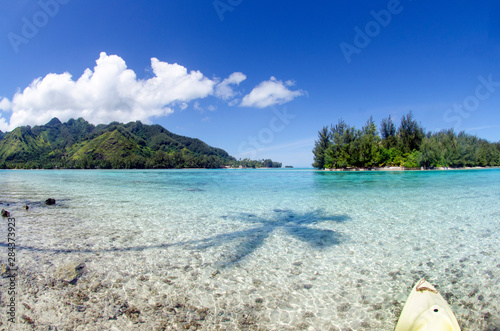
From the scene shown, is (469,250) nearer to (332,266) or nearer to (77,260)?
(332,266)

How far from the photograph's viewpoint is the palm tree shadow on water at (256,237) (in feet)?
21.3

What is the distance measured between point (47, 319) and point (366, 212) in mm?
12356

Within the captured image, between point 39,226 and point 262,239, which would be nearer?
point 262,239

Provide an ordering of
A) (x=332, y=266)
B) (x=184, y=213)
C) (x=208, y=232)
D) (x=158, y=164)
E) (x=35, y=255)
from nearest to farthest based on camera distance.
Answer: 1. (x=332, y=266)
2. (x=35, y=255)
3. (x=208, y=232)
4. (x=184, y=213)
5. (x=158, y=164)

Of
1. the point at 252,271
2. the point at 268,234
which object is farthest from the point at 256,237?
the point at 252,271

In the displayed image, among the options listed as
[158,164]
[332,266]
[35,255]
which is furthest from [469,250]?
[158,164]

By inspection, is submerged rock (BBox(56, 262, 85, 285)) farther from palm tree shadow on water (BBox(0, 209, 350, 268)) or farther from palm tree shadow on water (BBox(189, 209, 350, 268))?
palm tree shadow on water (BBox(189, 209, 350, 268))

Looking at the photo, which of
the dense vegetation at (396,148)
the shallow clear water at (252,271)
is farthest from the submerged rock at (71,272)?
the dense vegetation at (396,148)

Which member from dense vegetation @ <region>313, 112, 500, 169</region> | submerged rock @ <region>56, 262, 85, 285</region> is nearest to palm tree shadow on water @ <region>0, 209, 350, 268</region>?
submerged rock @ <region>56, 262, 85, 285</region>

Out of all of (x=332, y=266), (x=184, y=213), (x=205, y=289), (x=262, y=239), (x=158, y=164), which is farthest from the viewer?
(x=158, y=164)

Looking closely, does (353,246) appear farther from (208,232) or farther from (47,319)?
(47,319)

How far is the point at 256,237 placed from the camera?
7.95m

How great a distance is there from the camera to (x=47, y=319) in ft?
11.7

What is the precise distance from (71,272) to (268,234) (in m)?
5.58
